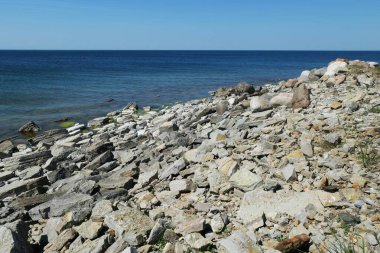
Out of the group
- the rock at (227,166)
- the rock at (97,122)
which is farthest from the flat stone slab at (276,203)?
the rock at (97,122)

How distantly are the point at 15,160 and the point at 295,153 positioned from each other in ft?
33.5

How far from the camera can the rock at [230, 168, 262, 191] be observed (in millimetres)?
7633

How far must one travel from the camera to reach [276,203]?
697 centimetres

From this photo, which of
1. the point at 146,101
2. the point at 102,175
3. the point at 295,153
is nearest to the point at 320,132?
the point at 295,153

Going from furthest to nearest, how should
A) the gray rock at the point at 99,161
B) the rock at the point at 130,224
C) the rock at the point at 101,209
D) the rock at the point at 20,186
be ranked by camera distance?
the gray rock at the point at 99,161, the rock at the point at 20,186, the rock at the point at 101,209, the rock at the point at 130,224

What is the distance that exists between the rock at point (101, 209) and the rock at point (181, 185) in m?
1.48

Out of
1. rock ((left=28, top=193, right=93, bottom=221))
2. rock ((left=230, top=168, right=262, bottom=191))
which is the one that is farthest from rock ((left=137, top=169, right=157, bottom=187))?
rock ((left=230, top=168, right=262, bottom=191))

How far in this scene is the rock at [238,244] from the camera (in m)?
5.65

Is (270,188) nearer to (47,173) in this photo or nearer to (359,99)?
(359,99)

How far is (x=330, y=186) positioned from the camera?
719cm

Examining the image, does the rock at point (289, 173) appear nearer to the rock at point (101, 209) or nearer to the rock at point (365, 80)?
the rock at point (101, 209)

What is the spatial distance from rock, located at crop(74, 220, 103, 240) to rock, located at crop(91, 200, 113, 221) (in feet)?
0.69

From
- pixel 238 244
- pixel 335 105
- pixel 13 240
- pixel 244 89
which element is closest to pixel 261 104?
pixel 335 105

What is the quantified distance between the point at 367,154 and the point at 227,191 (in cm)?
307
